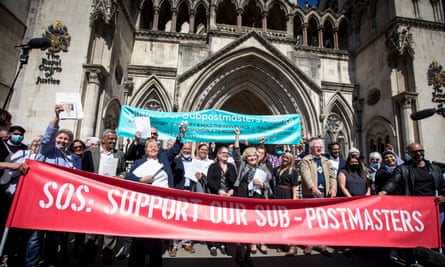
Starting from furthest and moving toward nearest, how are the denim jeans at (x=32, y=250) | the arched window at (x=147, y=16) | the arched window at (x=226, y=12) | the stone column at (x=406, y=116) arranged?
1. the arched window at (x=226, y=12)
2. the arched window at (x=147, y=16)
3. the stone column at (x=406, y=116)
4. the denim jeans at (x=32, y=250)

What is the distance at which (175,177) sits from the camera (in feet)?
16.1

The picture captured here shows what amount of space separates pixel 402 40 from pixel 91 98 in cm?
1459

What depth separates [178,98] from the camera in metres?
12.8

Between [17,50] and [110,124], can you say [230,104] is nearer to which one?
[110,124]

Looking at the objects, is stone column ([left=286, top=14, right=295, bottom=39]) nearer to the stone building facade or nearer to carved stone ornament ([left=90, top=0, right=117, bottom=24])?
the stone building facade

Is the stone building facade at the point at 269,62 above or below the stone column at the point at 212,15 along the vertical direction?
below

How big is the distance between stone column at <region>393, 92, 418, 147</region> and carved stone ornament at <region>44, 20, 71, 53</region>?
1483cm

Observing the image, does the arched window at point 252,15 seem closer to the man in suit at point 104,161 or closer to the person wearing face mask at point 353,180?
the person wearing face mask at point 353,180

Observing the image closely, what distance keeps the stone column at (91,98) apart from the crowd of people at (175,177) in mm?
4734

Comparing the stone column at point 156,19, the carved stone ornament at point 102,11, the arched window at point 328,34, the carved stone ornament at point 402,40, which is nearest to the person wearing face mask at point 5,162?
the carved stone ornament at point 102,11

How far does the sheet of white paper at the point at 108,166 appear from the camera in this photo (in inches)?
183

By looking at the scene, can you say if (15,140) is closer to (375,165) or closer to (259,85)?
(375,165)

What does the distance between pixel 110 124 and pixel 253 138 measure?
644 cm

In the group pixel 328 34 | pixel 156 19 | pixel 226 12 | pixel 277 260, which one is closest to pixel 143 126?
pixel 277 260
